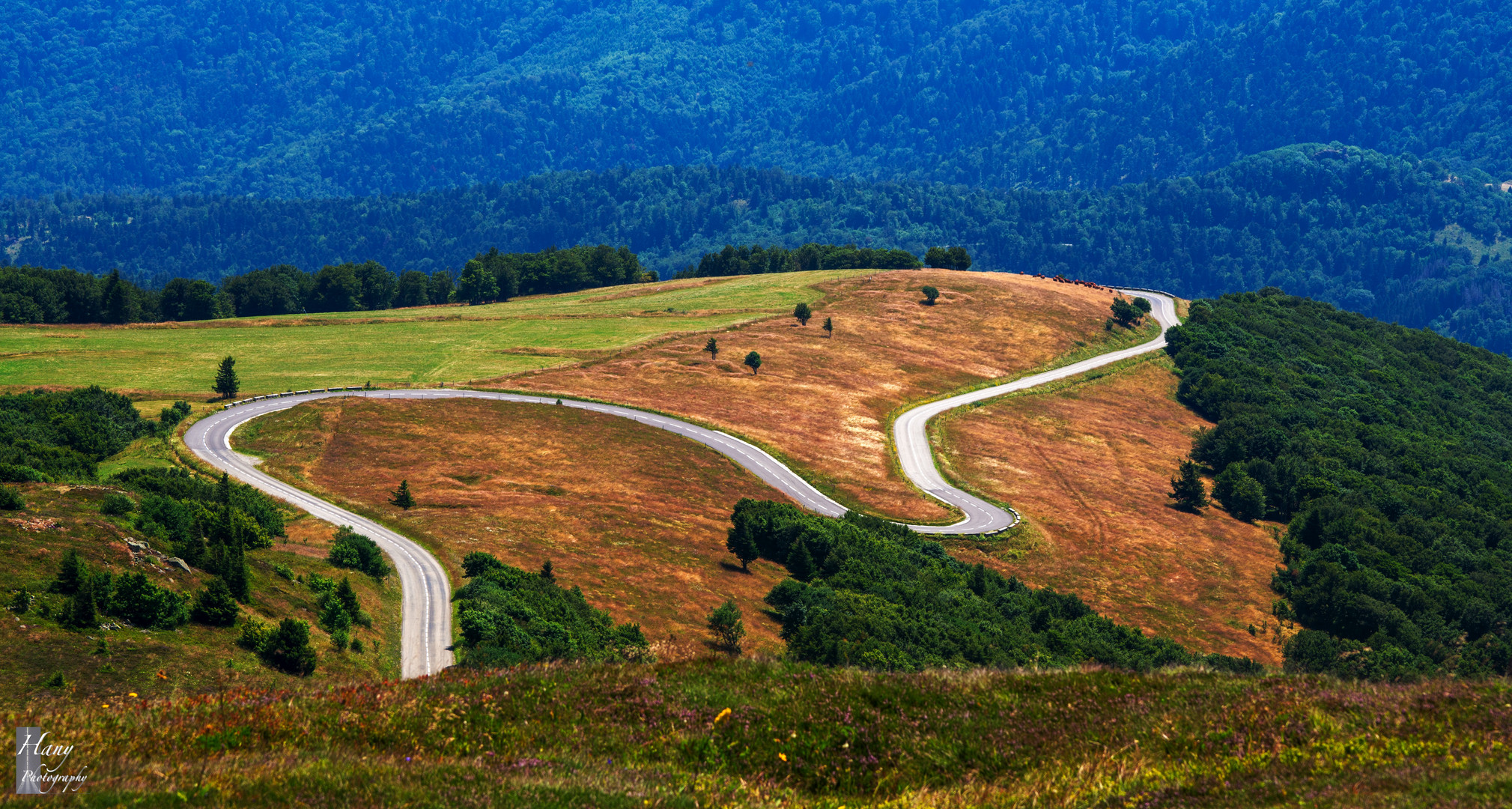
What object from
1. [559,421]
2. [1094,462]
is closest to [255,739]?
[559,421]

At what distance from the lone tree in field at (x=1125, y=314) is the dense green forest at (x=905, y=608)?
379ft

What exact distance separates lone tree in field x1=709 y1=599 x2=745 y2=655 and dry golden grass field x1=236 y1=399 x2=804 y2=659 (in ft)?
4.44

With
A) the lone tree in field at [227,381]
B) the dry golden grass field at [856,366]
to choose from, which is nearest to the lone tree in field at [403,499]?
the lone tree in field at [227,381]

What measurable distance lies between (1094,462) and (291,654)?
99558mm

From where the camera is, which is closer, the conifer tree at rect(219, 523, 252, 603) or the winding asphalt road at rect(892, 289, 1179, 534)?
the conifer tree at rect(219, 523, 252, 603)

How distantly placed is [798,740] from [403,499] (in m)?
62.3

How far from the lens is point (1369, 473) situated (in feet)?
415

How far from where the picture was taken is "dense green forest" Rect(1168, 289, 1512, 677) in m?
82.9

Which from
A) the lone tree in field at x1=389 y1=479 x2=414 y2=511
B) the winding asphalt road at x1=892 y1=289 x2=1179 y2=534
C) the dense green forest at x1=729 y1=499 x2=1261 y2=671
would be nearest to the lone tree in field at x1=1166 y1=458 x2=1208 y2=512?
the winding asphalt road at x1=892 y1=289 x2=1179 y2=534

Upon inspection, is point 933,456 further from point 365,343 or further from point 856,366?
point 365,343

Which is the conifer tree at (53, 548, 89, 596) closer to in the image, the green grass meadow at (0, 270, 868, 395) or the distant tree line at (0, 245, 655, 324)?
the green grass meadow at (0, 270, 868, 395)

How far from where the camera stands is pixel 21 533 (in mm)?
38688

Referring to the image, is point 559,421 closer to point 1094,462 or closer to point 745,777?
point 1094,462

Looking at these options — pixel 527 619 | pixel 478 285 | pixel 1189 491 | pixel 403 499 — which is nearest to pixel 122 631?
pixel 527 619
